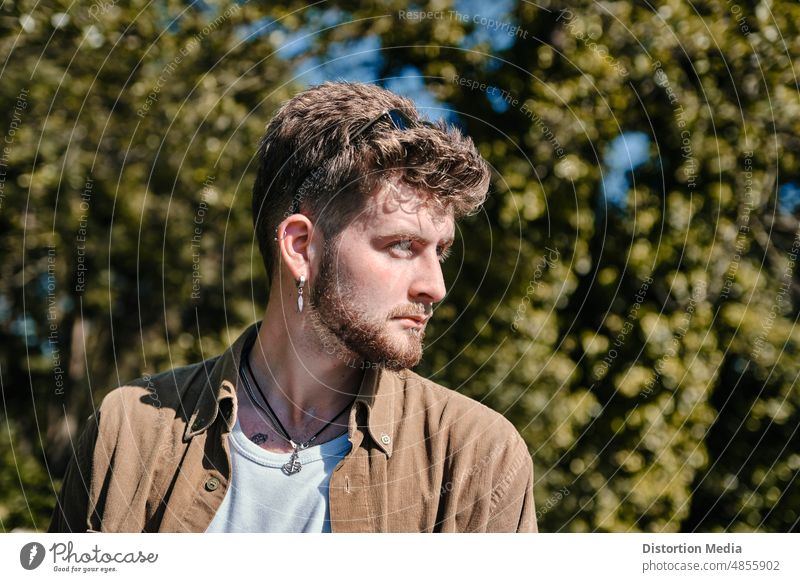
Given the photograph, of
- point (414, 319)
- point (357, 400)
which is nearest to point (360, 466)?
point (357, 400)

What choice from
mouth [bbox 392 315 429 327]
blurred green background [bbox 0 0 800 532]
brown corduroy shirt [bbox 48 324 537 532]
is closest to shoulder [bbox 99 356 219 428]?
brown corduroy shirt [bbox 48 324 537 532]

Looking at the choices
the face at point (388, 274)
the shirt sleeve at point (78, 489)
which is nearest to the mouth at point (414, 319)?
the face at point (388, 274)

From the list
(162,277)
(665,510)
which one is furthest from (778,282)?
(162,277)

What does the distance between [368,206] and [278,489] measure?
0.72m

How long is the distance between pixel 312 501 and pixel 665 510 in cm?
164

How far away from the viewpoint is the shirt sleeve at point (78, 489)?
6.82ft

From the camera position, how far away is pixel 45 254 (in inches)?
157

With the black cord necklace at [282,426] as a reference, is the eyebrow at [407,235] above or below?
above

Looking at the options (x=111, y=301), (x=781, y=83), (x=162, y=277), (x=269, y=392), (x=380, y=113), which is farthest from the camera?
(x=111, y=301)

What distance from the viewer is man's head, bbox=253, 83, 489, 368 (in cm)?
199

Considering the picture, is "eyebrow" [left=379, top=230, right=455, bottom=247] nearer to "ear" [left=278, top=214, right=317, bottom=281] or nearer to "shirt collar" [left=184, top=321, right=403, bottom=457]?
"ear" [left=278, top=214, right=317, bottom=281]

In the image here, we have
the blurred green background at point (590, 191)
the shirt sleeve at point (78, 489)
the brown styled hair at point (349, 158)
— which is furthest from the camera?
the blurred green background at point (590, 191)

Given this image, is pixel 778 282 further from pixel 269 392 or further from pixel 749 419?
pixel 269 392

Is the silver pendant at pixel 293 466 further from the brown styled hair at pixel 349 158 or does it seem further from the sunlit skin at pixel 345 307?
the brown styled hair at pixel 349 158
